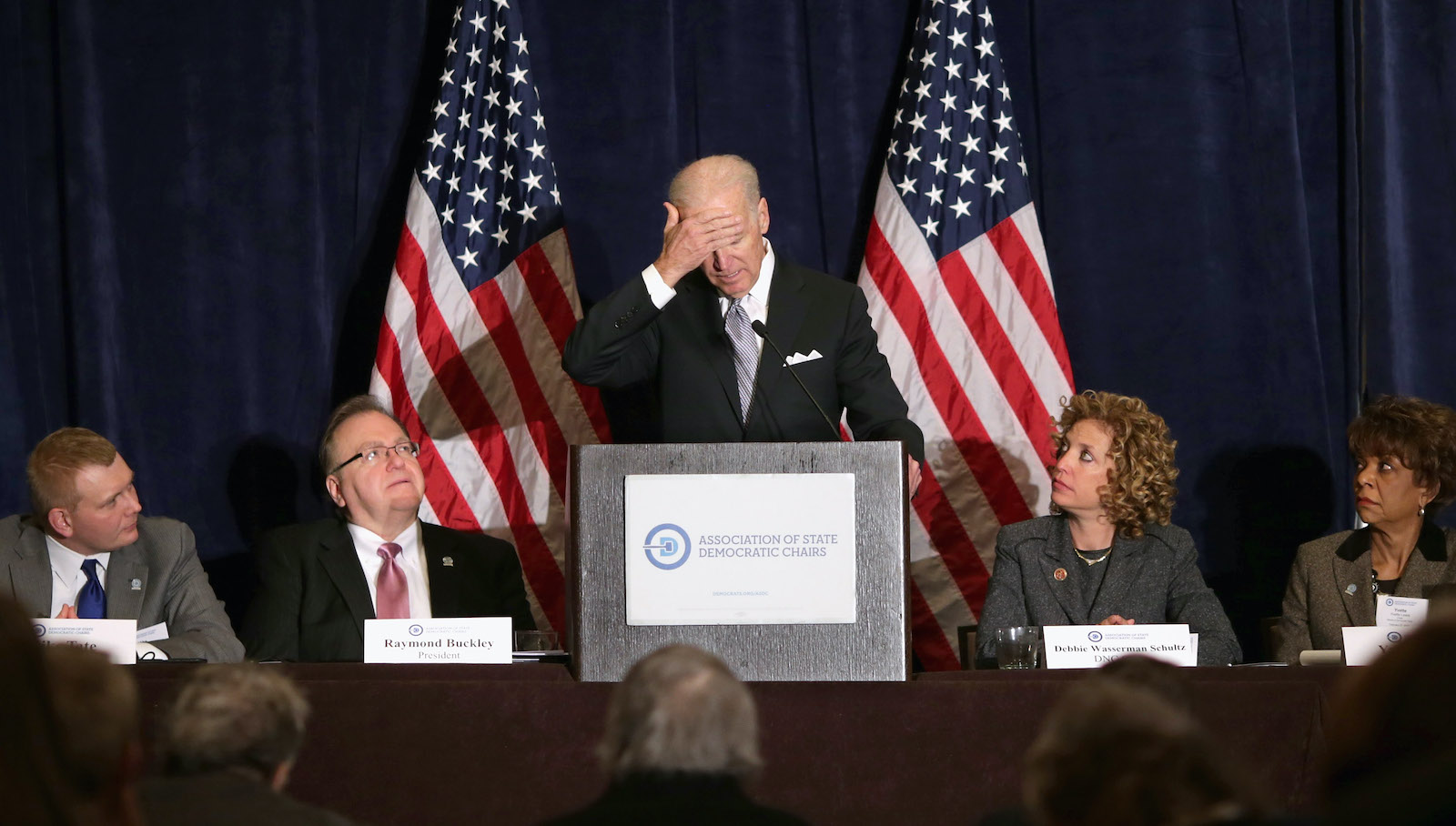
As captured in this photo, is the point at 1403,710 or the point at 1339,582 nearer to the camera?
the point at 1403,710

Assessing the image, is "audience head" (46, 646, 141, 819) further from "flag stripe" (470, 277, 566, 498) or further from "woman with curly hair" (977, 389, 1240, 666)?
"flag stripe" (470, 277, 566, 498)

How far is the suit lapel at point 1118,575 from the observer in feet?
11.4

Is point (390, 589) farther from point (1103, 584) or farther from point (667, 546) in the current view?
point (1103, 584)

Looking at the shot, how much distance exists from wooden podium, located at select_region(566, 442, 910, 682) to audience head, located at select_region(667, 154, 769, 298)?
1.06 metres

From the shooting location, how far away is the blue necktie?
11.5 feet

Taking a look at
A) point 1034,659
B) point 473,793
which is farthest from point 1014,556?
point 473,793

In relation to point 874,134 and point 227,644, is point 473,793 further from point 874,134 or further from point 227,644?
point 874,134

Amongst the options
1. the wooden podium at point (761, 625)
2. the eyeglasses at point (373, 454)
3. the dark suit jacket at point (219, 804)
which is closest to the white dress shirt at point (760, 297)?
the eyeglasses at point (373, 454)

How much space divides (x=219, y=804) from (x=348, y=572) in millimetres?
1919

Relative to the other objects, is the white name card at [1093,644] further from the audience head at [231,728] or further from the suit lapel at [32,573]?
the suit lapel at [32,573]

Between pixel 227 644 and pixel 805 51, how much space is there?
8.40ft

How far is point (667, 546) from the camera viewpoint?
226 cm

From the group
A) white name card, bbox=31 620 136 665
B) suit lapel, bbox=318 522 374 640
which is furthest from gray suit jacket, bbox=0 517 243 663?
white name card, bbox=31 620 136 665

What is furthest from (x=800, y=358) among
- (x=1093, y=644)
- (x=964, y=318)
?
(x=964, y=318)
